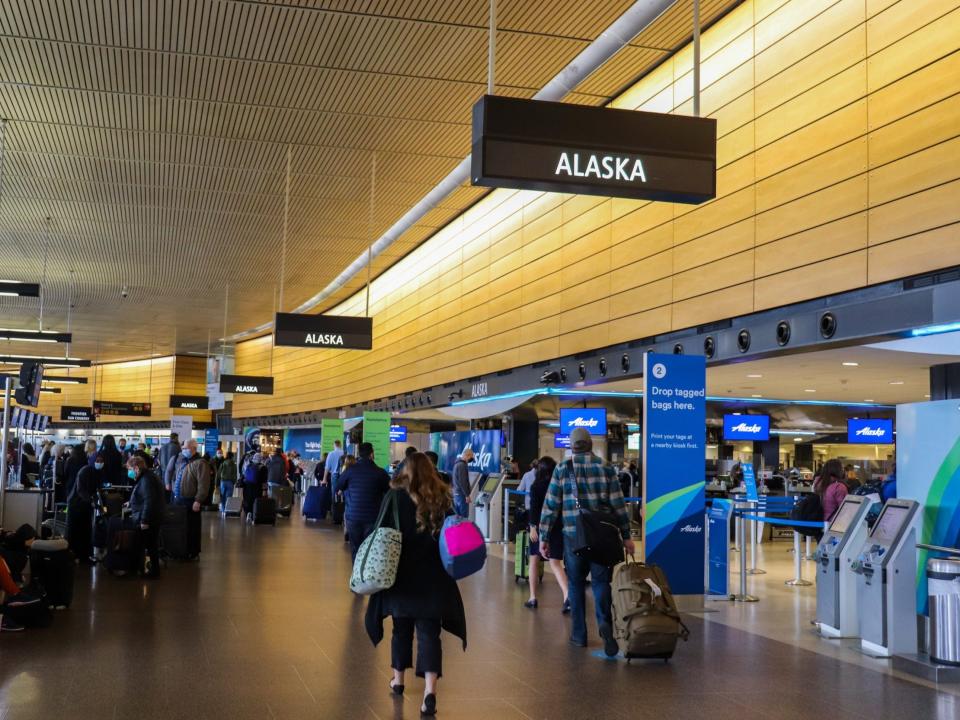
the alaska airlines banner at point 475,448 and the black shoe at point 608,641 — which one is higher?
the alaska airlines banner at point 475,448

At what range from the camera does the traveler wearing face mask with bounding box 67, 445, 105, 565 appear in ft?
35.8

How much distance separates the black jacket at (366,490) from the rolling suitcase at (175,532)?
3961 millimetres

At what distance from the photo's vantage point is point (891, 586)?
6797mm

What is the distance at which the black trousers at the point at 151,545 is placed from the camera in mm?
10291

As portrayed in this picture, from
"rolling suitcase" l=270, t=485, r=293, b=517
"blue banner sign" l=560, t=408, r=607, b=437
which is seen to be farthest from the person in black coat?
"rolling suitcase" l=270, t=485, r=293, b=517

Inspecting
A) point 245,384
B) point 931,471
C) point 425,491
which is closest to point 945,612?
point 931,471

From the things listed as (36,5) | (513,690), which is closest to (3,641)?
(513,690)

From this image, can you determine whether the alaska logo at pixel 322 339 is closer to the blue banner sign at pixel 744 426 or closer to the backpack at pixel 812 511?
the backpack at pixel 812 511

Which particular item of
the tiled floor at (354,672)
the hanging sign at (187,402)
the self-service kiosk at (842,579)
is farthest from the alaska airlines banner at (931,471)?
the hanging sign at (187,402)

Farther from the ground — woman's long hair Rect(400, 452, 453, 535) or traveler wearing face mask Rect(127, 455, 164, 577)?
woman's long hair Rect(400, 452, 453, 535)

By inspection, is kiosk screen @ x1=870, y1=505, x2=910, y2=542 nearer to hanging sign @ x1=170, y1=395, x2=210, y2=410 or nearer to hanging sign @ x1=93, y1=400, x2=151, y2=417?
hanging sign @ x1=170, y1=395, x2=210, y2=410

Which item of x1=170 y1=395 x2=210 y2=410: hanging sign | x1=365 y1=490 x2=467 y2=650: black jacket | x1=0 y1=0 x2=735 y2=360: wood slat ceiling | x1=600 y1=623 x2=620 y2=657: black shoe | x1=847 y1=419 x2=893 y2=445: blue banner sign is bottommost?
x1=600 y1=623 x2=620 y2=657: black shoe

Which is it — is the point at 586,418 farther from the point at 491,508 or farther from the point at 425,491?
the point at 425,491

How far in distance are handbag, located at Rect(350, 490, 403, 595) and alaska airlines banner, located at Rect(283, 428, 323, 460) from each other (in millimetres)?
29430
